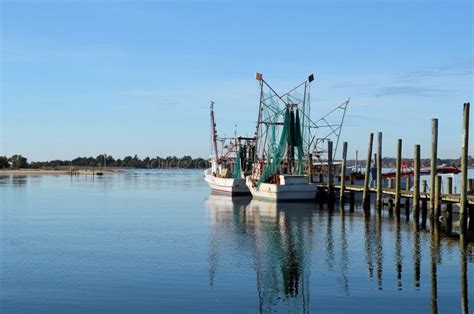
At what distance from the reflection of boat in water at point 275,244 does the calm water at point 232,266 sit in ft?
0.21

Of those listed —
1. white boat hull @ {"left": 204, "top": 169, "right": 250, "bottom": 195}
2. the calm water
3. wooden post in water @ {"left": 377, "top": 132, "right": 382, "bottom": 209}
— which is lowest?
the calm water

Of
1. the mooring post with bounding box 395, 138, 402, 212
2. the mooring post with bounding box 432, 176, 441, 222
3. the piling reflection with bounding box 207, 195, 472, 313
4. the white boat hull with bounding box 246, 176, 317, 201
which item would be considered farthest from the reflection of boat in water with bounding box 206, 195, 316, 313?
the mooring post with bounding box 432, 176, 441, 222

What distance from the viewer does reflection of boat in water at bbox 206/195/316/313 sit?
21.4 metres

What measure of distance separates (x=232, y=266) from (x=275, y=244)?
6.32 meters

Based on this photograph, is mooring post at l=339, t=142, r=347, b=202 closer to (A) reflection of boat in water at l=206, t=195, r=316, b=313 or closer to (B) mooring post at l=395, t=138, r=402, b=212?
(A) reflection of boat in water at l=206, t=195, r=316, b=313

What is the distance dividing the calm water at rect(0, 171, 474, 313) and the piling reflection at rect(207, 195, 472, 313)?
0.05 metres

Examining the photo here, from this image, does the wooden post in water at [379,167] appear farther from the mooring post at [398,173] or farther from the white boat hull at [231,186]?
the white boat hull at [231,186]

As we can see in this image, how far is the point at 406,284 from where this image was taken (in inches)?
892

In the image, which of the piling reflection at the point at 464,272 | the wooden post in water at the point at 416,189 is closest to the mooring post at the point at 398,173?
the wooden post in water at the point at 416,189

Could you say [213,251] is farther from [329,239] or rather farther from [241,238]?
[329,239]

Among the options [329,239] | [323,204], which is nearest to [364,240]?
[329,239]

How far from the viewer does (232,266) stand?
85.5 ft

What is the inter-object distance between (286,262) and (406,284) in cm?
573

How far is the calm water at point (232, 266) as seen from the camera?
2047 cm
